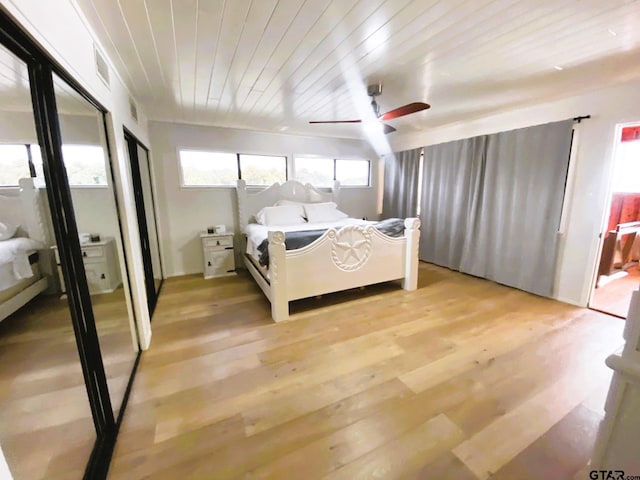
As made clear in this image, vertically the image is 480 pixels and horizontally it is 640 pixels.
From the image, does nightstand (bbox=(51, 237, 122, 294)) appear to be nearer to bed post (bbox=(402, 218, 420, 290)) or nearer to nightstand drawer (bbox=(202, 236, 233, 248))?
nightstand drawer (bbox=(202, 236, 233, 248))

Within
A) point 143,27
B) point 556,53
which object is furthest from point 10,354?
point 556,53

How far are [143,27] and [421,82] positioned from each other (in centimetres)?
220

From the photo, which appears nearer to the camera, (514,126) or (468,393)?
(468,393)

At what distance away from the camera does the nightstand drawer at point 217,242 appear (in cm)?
390

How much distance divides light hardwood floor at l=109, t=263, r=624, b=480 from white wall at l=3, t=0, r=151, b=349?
757mm

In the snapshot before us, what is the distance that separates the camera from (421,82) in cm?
247

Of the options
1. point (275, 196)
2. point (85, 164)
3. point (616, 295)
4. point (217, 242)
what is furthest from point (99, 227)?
point (616, 295)

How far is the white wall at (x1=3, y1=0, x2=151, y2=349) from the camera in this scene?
38.3 inches

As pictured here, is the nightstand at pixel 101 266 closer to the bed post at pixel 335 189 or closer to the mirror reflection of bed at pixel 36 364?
the mirror reflection of bed at pixel 36 364

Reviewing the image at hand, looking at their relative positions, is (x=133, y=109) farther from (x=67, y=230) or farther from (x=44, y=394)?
(x=44, y=394)

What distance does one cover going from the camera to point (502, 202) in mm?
3467

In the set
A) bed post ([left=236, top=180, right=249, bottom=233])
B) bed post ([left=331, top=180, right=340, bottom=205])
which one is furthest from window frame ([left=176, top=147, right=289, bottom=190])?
bed post ([left=331, top=180, right=340, bottom=205])

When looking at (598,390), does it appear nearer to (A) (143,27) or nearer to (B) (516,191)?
(B) (516,191)

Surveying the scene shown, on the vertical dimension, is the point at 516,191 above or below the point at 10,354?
above
